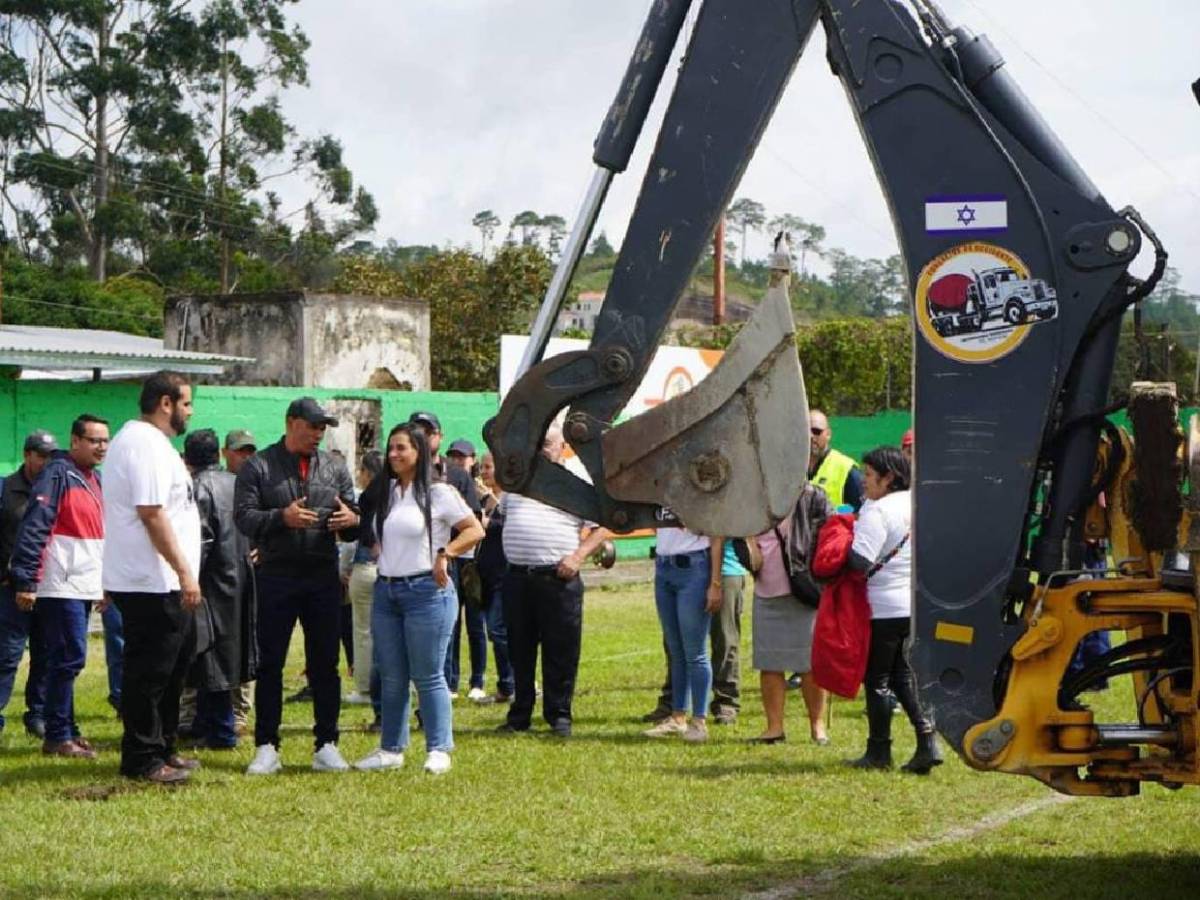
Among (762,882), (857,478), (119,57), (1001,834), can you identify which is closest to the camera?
(762,882)

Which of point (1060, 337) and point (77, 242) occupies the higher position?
point (77, 242)

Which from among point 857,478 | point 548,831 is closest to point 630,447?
point 548,831

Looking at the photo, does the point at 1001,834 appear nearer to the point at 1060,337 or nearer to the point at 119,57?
the point at 1060,337

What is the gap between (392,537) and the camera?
9953 millimetres

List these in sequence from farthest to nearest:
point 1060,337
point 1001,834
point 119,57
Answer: point 119,57
point 1001,834
point 1060,337

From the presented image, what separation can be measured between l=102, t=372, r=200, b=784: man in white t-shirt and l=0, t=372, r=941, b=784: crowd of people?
0.04 feet

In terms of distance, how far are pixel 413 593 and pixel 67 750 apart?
8.22ft

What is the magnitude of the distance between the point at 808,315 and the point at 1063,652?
225ft

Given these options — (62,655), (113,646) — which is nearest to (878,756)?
(62,655)

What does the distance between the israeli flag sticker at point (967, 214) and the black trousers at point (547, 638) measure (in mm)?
6048

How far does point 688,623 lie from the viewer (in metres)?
11.5

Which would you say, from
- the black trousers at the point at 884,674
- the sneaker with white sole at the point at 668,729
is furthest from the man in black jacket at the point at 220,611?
the black trousers at the point at 884,674

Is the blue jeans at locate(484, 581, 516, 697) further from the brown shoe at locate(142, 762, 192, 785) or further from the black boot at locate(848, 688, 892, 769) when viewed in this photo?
the brown shoe at locate(142, 762, 192, 785)

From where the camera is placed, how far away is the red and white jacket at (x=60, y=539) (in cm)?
1079
